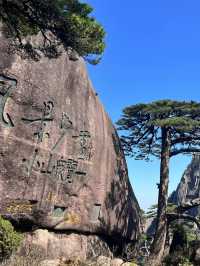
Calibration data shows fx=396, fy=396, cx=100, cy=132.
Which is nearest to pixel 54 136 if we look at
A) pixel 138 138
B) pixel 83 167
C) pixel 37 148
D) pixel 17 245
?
pixel 37 148

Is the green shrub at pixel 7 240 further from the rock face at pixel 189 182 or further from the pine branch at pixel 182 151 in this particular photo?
the rock face at pixel 189 182

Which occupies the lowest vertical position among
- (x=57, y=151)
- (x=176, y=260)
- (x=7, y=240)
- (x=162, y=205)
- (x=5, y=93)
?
(x=176, y=260)

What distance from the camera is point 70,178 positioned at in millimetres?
15250

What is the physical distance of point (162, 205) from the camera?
18.9 meters

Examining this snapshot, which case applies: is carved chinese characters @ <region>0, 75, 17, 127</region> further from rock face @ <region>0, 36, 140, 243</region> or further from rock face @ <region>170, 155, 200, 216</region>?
rock face @ <region>170, 155, 200, 216</region>

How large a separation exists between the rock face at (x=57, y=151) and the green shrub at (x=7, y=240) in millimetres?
1432

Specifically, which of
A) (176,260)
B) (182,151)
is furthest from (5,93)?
(176,260)

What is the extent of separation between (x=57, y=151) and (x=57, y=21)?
6891 millimetres

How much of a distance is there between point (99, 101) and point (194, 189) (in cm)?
4877

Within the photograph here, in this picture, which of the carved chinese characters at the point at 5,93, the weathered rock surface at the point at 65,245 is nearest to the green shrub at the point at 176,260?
the weathered rock surface at the point at 65,245

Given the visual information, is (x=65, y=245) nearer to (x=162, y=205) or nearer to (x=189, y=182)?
(x=162, y=205)

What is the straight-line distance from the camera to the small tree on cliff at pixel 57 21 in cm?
830

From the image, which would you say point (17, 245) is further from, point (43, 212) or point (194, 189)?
point (194, 189)

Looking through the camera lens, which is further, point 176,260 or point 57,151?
point 176,260
